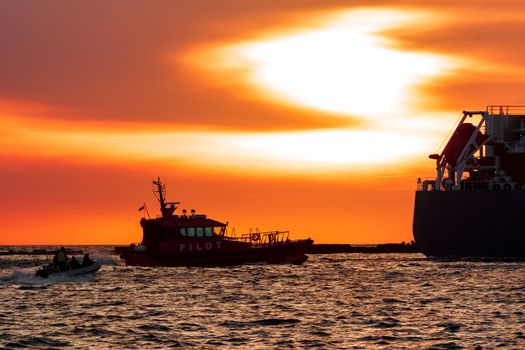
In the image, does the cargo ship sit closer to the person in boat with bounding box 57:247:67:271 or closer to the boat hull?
the boat hull

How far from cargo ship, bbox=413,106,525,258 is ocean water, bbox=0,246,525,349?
71.3ft

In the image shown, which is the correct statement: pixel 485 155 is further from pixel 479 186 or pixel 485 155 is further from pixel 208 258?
pixel 208 258

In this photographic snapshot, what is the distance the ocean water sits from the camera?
34469 mm

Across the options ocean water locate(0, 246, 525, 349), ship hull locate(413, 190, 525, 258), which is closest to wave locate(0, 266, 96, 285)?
ocean water locate(0, 246, 525, 349)

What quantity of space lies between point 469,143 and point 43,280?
5038 cm

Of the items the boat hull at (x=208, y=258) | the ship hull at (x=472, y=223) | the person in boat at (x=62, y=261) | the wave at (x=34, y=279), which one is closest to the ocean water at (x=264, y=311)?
the wave at (x=34, y=279)

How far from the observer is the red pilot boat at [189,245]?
79000 mm

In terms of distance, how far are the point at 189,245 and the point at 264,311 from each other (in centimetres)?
3481

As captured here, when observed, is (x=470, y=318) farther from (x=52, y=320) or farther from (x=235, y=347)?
(x=52, y=320)

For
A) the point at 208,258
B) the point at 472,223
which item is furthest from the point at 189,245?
the point at 472,223

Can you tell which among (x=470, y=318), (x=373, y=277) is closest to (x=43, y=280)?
(x=373, y=277)

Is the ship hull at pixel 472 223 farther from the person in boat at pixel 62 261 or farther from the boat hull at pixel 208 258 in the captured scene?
the person in boat at pixel 62 261

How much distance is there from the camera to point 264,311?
44.7 m

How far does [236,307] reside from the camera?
46688 millimetres
